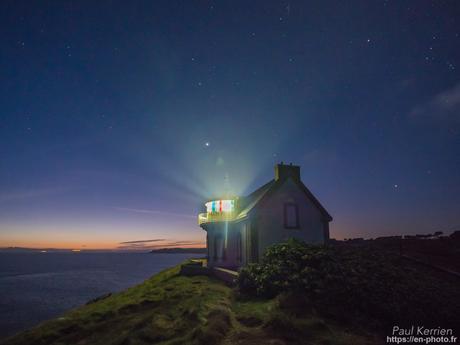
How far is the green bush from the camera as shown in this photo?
37.7 ft

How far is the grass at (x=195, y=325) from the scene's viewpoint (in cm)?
1000

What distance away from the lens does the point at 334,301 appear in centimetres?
1229

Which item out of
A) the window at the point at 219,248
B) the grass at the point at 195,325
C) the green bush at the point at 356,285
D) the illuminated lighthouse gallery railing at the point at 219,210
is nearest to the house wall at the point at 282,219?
the illuminated lighthouse gallery railing at the point at 219,210

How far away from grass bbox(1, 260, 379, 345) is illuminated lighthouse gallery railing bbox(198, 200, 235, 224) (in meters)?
10.5

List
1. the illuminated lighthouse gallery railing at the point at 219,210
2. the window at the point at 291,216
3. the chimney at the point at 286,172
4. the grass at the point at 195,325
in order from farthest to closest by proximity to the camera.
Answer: the illuminated lighthouse gallery railing at the point at 219,210, the chimney at the point at 286,172, the window at the point at 291,216, the grass at the point at 195,325

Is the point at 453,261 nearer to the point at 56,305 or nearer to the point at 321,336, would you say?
the point at 321,336

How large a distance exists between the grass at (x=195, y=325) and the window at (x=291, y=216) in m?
8.65

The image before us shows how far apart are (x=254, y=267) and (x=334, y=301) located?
5.29m

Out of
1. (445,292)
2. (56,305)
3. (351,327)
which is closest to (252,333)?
(351,327)

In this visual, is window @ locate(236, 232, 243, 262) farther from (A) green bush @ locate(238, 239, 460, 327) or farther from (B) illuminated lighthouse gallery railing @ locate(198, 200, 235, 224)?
(A) green bush @ locate(238, 239, 460, 327)

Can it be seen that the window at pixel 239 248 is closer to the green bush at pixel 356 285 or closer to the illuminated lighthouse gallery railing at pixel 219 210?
the illuminated lighthouse gallery railing at pixel 219 210

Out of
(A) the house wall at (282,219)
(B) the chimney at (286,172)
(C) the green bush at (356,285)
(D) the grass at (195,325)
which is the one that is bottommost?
(D) the grass at (195,325)

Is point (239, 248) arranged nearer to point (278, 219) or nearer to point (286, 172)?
point (278, 219)

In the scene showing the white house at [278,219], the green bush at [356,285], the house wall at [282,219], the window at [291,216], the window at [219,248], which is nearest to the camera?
the green bush at [356,285]
